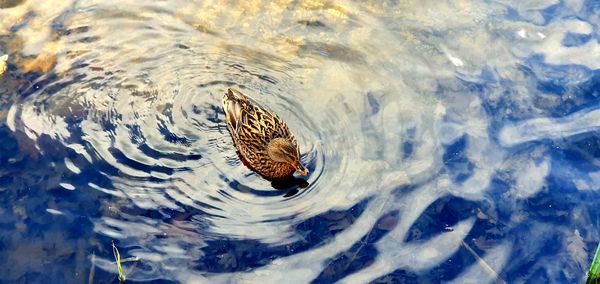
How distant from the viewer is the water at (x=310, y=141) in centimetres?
673

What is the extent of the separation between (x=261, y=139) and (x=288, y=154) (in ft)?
1.74

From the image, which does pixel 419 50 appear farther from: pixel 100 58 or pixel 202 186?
pixel 100 58

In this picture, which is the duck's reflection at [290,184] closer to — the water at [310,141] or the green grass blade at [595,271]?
the water at [310,141]

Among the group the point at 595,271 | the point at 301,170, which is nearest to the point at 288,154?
the point at 301,170

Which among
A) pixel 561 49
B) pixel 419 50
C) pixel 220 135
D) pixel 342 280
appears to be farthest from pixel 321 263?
pixel 561 49

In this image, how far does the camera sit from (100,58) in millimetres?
8477

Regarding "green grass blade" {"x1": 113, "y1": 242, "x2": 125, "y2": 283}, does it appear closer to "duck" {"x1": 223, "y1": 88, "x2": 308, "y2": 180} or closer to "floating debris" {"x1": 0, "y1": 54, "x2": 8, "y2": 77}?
"duck" {"x1": 223, "y1": 88, "x2": 308, "y2": 180}

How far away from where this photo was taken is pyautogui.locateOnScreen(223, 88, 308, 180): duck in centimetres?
736

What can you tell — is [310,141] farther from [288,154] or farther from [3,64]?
[3,64]

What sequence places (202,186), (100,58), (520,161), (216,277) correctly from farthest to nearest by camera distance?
(100,58), (520,161), (202,186), (216,277)

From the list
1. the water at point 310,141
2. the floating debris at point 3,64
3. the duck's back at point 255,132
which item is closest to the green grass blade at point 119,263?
the water at point 310,141

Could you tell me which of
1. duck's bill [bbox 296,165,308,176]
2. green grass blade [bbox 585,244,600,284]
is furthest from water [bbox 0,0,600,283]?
green grass blade [bbox 585,244,600,284]

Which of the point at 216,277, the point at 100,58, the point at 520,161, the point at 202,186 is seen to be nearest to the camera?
the point at 216,277

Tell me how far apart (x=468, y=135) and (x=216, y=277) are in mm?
3356
